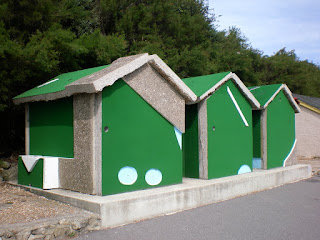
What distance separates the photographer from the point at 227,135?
8.75 meters

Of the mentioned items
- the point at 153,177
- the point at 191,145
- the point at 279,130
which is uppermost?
the point at 279,130

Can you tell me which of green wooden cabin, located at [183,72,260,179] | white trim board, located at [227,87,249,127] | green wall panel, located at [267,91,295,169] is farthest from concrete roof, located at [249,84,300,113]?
white trim board, located at [227,87,249,127]

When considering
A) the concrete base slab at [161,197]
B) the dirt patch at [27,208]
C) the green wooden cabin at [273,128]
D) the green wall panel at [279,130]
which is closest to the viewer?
the dirt patch at [27,208]

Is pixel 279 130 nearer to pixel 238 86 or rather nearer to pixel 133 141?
pixel 238 86

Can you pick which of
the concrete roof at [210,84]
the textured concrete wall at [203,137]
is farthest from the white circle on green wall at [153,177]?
the concrete roof at [210,84]

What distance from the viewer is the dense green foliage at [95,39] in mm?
8672

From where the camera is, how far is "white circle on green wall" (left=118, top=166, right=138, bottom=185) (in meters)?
6.38

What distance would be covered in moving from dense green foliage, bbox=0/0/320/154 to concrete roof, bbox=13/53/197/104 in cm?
120

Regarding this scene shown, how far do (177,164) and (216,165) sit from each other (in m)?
1.39

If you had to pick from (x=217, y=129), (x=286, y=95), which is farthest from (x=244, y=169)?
(x=286, y=95)

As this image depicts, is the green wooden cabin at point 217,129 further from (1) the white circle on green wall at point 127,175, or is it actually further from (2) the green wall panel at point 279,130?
(1) the white circle on green wall at point 127,175

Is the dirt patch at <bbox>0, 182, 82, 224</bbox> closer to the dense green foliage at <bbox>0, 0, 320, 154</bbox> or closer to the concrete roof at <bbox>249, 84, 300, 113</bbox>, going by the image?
the dense green foliage at <bbox>0, 0, 320, 154</bbox>

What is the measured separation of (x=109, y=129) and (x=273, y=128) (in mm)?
5972

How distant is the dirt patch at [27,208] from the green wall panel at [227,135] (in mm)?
3753
